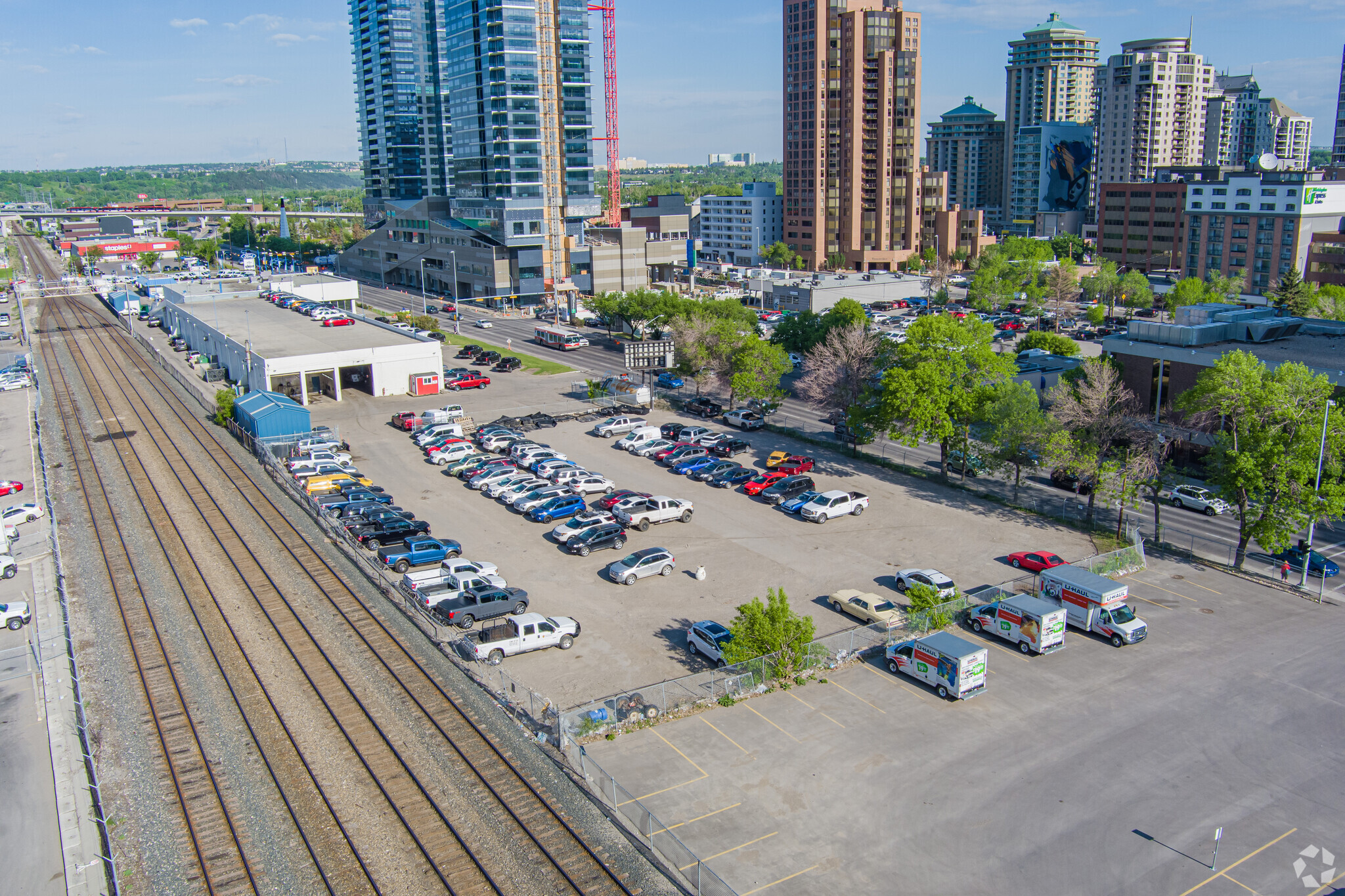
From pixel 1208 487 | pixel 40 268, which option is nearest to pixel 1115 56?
pixel 1208 487

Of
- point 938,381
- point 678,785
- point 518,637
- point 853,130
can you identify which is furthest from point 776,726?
point 853,130

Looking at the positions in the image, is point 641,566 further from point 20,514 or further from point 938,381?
point 20,514

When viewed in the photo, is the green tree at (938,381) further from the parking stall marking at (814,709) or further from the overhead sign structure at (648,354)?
the parking stall marking at (814,709)

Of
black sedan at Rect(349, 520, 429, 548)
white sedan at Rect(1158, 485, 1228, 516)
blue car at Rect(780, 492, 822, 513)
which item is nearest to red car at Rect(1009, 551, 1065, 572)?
blue car at Rect(780, 492, 822, 513)

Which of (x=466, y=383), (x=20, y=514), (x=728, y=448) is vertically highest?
(x=466, y=383)

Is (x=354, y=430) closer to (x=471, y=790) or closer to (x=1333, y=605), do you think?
(x=471, y=790)

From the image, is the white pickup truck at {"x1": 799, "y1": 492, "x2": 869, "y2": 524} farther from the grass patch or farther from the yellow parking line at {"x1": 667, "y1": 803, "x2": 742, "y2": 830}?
the grass patch
